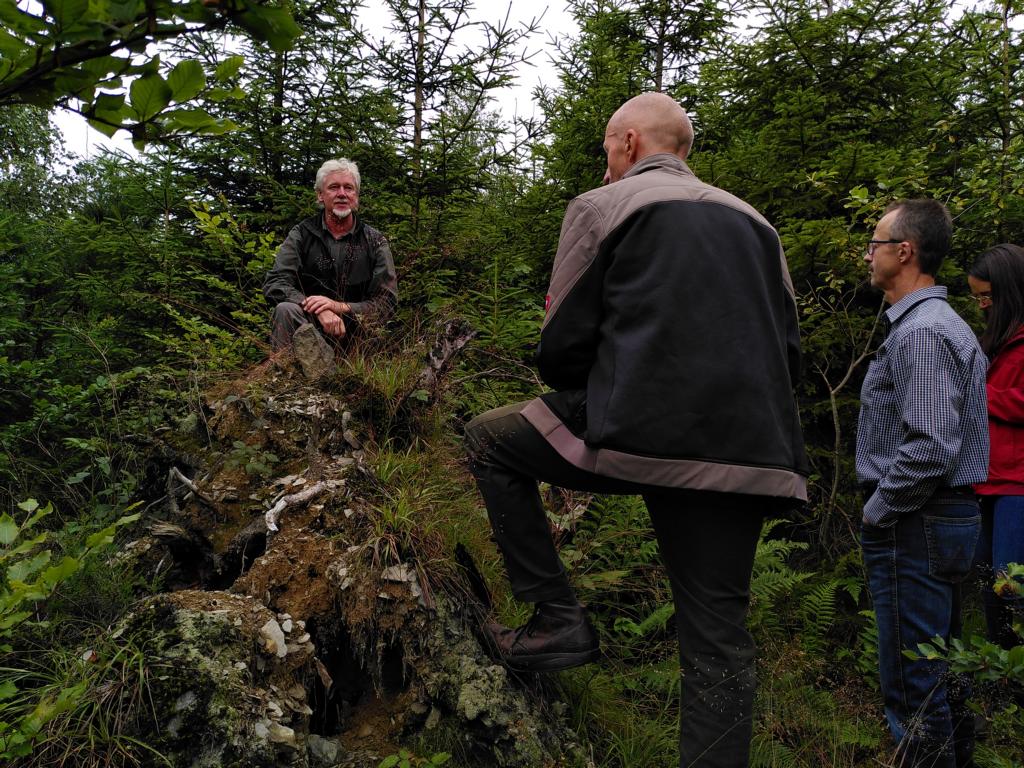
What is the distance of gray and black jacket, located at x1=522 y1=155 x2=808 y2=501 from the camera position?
2.10m

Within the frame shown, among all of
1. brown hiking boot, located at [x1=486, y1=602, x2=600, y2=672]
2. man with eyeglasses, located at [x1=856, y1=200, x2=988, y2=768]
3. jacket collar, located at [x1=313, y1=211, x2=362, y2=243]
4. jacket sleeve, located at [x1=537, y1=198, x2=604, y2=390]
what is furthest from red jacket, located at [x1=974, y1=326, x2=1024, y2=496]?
jacket collar, located at [x1=313, y1=211, x2=362, y2=243]

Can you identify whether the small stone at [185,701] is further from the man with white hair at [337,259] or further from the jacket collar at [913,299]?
the jacket collar at [913,299]

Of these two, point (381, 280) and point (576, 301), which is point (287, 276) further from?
point (576, 301)

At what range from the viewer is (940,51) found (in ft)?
21.0

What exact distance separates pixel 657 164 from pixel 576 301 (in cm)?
62

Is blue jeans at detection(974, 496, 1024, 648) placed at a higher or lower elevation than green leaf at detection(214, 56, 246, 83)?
lower

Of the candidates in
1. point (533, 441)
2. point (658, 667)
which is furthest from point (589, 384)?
point (658, 667)

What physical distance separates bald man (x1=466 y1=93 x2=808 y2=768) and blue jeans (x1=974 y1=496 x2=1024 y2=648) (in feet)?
5.82

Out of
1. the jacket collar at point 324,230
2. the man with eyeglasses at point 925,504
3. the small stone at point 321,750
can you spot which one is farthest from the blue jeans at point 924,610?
the jacket collar at point 324,230

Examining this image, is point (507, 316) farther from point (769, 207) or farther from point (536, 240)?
point (769, 207)

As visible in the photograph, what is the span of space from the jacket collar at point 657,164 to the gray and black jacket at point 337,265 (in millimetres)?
2956

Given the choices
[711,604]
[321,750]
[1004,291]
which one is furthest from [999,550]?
[321,750]

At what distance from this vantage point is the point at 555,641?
2531 millimetres

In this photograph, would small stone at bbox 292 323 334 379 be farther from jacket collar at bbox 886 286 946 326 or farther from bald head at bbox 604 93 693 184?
jacket collar at bbox 886 286 946 326
